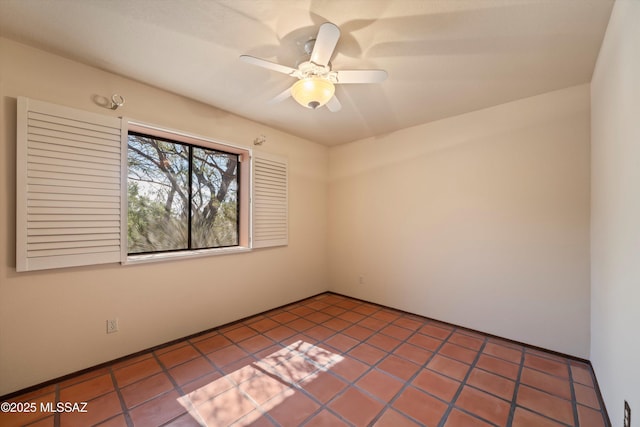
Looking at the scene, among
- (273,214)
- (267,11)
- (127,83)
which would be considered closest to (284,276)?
(273,214)

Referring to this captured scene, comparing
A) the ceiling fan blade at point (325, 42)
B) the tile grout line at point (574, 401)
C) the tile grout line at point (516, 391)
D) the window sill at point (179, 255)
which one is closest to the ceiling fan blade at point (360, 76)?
the ceiling fan blade at point (325, 42)

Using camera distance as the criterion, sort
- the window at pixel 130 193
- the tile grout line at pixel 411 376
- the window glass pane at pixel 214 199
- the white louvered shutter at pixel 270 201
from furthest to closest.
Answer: the white louvered shutter at pixel 270 201 → the window glass pane at pixel 214 199 → the window at pixel 130 193 → the tile grout line at pixel 411 376

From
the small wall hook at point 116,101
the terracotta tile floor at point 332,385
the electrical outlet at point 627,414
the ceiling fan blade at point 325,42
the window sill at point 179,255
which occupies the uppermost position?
the ceiling fan blade at point 325,42

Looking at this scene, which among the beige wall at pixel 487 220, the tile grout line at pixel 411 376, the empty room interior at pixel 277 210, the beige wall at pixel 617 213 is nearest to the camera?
the beige wall at pixel 617 213

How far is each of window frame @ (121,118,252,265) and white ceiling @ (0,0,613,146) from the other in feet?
1.37

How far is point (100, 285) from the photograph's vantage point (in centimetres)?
208

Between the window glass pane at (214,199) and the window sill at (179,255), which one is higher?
the window glass pane at (214,199)

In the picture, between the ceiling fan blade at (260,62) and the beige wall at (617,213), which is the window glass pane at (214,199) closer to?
the ceiling fan blade at (260,62)

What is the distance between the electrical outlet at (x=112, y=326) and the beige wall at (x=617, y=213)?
10.9 ft

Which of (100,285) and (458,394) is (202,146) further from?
(458,394)

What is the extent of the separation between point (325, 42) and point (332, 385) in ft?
7.67

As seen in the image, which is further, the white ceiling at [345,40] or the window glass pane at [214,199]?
the window glass pane at [214,199]

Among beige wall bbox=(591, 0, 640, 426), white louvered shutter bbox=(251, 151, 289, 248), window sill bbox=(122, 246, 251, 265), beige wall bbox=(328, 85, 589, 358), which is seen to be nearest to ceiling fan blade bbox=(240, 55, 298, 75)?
white louvered shutter bbox=(251, 151, 289, 248)

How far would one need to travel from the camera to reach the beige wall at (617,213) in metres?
1.21
